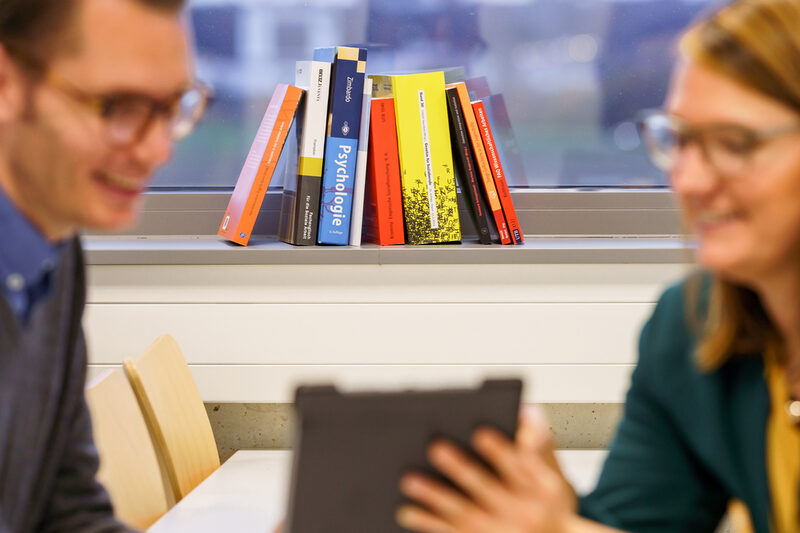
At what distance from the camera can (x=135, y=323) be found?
2.06 metres

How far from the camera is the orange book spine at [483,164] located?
203cm

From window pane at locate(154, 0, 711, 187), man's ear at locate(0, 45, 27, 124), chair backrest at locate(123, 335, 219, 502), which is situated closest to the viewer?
man's ear at locate(0, 45, 27, 124)

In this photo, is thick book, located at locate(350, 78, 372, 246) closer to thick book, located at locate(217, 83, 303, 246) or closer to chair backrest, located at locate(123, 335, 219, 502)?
thick book, located at locate(217, 83, 303, 246)

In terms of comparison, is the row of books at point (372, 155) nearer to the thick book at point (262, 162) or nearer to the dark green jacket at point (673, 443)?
the thick book at point (262, 162)

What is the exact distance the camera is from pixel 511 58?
229 centimetres

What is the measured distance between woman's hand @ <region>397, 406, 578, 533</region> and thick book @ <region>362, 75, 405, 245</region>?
121 cm

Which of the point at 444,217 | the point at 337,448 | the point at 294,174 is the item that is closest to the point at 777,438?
the point at 337,448

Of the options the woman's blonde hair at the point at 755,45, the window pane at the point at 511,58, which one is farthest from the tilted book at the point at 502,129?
the woman's blonde hair at the point at 755,45

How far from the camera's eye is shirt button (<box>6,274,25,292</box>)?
84 centimetres

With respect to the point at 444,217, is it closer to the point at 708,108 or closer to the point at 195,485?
the point at 195,485

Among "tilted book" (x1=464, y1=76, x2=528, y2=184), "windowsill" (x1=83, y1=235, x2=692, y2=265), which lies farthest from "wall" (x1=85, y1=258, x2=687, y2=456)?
"tilted book" (x1=464, y1=76, x2=528, y2=184)

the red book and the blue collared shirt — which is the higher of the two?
the red book

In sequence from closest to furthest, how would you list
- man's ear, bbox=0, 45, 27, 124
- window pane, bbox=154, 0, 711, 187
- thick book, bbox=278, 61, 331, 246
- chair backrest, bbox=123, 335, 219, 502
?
1. man's ear, bbox=0, 45, 27, 124
2. chair backrest, bbox=123, 335, 219, 502
3. thick book, bbox=278, 61, 331, 246
4. window pane, bbox=154, 0, 711, 187

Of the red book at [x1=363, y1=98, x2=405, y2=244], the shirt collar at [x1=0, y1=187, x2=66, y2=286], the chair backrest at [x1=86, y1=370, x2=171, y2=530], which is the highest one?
the red book at [x1=363, y1=98, x2=405, y2=244]
